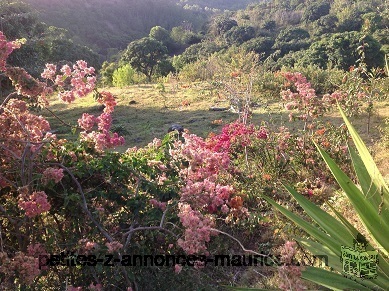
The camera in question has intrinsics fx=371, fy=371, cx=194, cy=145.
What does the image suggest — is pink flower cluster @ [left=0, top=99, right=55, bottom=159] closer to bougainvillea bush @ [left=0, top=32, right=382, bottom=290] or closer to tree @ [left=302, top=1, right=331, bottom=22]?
bougainvillea bush @ [left=0, top=32, right=382, bottom=290]

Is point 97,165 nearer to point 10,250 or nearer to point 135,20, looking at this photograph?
point 10,250

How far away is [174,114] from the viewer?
10242mm

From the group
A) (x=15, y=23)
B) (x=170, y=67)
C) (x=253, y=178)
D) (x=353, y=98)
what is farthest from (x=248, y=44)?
(x=253, y=178)

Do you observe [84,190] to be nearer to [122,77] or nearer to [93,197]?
[93,197]

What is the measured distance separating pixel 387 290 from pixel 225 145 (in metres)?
2.40

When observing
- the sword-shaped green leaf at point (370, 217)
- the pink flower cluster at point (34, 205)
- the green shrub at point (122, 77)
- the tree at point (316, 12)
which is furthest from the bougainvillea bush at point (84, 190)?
the tree at point (316, 12)

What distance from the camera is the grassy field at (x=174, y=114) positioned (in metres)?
7.47

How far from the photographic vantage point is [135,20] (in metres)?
65.7

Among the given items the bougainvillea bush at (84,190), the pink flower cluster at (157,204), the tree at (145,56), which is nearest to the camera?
the bougainvillea bush at (84,190)

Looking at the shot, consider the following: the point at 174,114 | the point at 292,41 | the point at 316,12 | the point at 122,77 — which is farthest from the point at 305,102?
the point at 316,12

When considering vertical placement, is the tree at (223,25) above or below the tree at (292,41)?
above

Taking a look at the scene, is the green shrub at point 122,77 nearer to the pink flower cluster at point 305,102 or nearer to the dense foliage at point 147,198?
the pink flower cluster at point 305,102

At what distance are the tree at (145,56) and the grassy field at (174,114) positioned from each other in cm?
570

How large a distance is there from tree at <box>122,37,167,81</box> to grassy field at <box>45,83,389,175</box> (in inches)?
224
